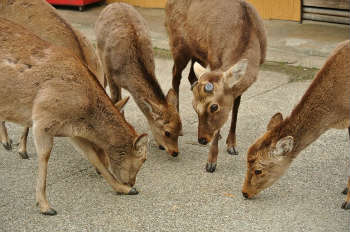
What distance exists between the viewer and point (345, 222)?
5.63 metres

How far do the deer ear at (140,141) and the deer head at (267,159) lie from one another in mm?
987

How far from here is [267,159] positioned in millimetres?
5801

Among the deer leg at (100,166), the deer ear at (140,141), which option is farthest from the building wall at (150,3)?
the deer ear at (140,141)

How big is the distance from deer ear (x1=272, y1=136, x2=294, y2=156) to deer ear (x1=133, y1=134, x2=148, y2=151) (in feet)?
3.96

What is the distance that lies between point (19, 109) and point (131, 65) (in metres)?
1.69

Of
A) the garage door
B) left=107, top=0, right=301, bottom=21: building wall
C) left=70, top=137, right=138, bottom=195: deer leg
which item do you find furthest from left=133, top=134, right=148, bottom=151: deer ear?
left=107, top=0, right=301, bottom=21: building wall

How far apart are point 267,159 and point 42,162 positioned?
209 centimetres

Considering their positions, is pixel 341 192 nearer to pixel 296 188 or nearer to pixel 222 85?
pixel 296 188

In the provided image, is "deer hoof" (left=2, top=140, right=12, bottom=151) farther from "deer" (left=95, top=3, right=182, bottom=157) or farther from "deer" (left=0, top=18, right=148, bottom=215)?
"deer" (left=0, top=18, right=148, bottom=215)

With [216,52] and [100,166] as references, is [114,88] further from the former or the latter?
[100,166]

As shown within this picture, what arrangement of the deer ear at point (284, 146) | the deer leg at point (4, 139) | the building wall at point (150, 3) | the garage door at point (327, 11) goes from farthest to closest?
the building wall at point (150, 3) → the garage door at point (327, 11) → the deer leg at point (4, 139) → the deer ear at point (284, 146)

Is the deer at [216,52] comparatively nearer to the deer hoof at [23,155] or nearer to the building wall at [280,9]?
the deer hoof at [23,155]

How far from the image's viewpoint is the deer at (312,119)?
5730 mm

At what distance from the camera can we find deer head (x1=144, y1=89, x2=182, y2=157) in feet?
22.2
